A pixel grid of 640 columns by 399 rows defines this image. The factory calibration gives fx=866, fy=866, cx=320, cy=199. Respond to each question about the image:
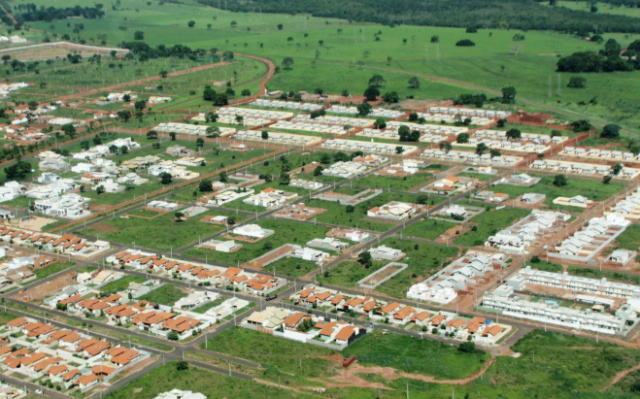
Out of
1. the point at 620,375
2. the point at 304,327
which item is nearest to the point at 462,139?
the point at 304,327

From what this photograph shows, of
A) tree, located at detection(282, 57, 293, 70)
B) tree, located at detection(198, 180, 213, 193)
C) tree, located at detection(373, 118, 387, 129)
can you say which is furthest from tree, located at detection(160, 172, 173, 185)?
tree, located at detection(282, 57, 293, 70)

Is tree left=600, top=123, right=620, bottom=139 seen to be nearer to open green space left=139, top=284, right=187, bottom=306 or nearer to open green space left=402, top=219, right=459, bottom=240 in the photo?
open green space left=402, top=219, right=459, bottom=240

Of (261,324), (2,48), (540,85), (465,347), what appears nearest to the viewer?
(465,347)

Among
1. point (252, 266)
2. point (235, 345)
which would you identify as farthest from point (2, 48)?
point (235, 345)

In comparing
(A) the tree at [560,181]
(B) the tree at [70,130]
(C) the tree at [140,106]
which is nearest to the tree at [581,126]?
(A) the tree at [560,181]

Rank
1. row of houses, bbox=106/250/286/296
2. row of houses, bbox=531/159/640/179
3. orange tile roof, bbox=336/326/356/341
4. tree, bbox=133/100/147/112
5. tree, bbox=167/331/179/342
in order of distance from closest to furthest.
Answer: orange tile roof, bbox=336/326/356/341
tree, bbox=167/331/179/342
row of houses, bbox=106/250/286/296
row of houses, bbox=531/159/640/179
tree, bbox=133/100/147/112

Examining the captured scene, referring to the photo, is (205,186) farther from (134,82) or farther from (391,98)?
(134,82)

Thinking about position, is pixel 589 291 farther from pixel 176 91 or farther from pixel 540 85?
pixel 176 91

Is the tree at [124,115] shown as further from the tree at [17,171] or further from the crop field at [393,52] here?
the crop field at [393,52]
